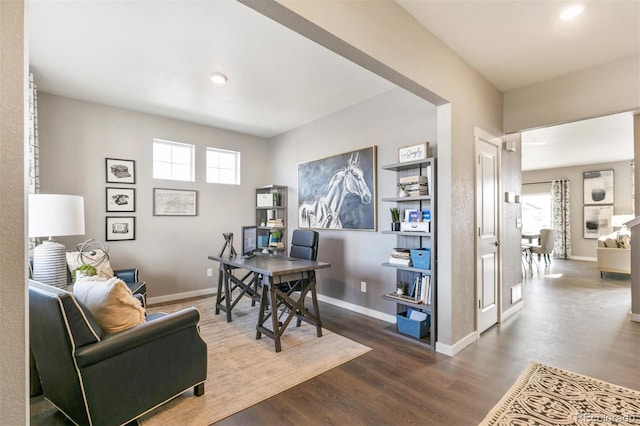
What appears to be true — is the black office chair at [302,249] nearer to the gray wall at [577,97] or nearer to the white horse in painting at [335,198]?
the white horse in painting at [335,198]

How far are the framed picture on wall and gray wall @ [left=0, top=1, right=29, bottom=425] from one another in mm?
10704

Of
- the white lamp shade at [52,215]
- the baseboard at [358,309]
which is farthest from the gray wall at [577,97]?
the white lamp shade at [52,215]

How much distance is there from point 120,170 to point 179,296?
1.95 m

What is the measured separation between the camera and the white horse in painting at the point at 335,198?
3799mm

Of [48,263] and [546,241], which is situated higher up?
[48,263]

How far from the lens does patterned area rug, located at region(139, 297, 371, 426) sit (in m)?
1.88

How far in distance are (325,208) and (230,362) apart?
7.75 feet

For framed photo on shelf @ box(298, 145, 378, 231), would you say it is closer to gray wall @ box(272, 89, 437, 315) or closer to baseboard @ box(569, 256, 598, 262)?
gray wall @ box(272, 89, 437, 315)

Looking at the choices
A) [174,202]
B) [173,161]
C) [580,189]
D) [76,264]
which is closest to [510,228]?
[174,202]

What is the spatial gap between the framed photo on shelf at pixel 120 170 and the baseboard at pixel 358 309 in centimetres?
313

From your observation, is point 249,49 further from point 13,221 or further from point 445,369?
point 445,369

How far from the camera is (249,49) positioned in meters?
2.56

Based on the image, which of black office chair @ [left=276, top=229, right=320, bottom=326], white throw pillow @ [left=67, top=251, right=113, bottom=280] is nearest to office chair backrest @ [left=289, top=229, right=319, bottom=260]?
black office chair @ [left=276, top=229, right=320, bottom=326]

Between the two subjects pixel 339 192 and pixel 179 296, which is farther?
pixel 179 296
